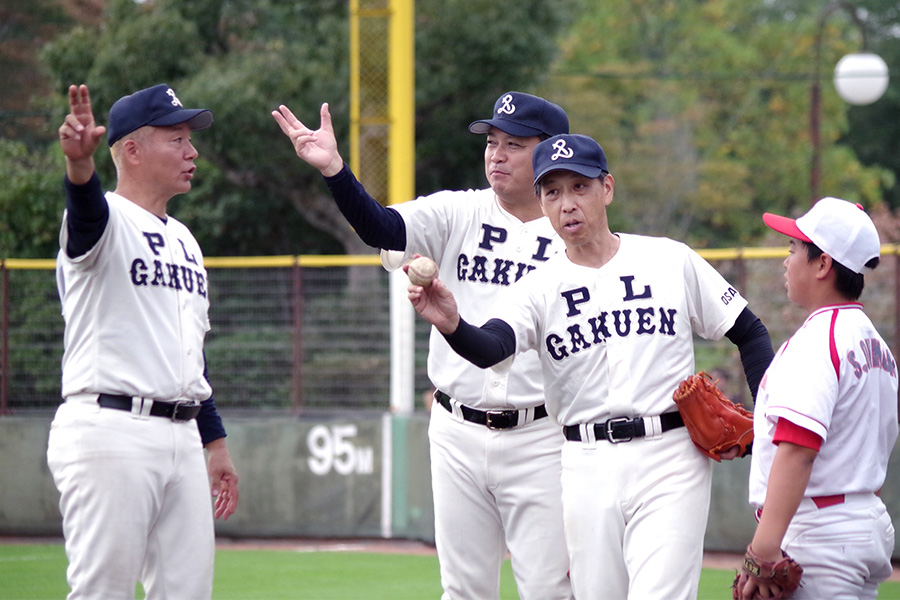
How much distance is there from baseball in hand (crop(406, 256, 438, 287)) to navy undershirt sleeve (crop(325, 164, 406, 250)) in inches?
32.8

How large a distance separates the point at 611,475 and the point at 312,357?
7187 millimetres

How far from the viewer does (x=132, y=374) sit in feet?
13.1

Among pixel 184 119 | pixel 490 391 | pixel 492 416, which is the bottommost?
pixel 492 416

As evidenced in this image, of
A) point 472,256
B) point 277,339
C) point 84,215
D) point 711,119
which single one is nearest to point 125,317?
point 84,215

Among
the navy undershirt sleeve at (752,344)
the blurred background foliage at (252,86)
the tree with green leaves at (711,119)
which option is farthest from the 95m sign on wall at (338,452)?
A: the tree with green leaves at (711,119)

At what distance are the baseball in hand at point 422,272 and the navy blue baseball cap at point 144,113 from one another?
1475 mm

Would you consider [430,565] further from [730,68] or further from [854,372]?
[730,68]

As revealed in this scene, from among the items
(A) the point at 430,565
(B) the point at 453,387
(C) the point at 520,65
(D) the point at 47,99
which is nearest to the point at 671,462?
(B) the point at 453,387

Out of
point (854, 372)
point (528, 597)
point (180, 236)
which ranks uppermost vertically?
point (180, 236)

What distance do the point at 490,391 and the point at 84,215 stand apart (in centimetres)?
172

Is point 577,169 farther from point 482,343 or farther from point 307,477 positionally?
point 307,477

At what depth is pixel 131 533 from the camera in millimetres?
3887

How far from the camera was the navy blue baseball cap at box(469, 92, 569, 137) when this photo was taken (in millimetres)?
4625

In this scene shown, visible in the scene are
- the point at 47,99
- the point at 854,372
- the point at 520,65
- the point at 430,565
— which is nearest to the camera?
the point at 854,372
